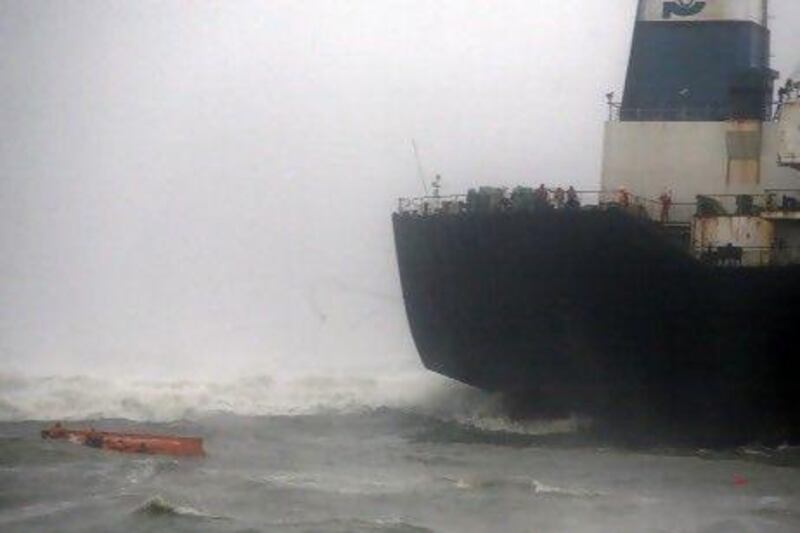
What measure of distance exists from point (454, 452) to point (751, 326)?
730cm

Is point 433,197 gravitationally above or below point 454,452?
above

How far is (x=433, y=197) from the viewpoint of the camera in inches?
1471

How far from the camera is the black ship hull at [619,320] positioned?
32812 millimetres

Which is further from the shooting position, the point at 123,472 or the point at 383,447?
the point at 383,447

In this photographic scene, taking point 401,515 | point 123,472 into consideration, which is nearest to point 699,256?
point 401,515

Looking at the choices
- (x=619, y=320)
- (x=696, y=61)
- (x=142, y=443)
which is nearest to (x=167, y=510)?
(x=142, y=443)

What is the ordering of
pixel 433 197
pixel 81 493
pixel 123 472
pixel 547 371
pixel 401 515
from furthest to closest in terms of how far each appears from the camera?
1. pixel 433 197
2. pixel 547 371
3. pixel 123 472
4. pixel 81 493
5. pixel 401 515

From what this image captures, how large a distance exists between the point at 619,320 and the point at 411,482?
6.35 metres

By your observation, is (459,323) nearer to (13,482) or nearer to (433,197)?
(433,197)

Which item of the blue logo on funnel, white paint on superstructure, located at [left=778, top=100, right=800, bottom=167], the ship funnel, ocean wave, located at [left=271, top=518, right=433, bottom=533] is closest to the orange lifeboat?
ocean wave, located at [left=271, top=518, right=433, bottom=533]

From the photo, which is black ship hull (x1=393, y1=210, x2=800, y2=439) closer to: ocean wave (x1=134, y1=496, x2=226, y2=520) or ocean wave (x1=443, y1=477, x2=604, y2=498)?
ocean wave (x1=443, y1=477, x2=604, y2=498)

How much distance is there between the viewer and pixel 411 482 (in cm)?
3034

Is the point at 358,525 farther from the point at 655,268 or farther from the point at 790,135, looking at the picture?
the point at 790,135

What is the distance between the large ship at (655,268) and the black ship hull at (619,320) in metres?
0.03
